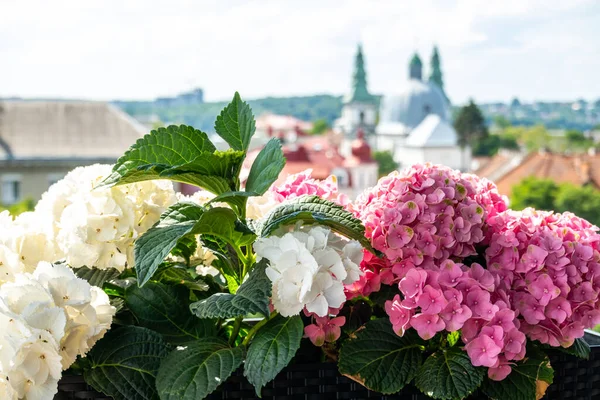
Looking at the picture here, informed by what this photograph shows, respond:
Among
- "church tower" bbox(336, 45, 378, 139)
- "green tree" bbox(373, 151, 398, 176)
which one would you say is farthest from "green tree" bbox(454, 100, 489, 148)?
"church tower" bbox(336, 45, 378, 139)

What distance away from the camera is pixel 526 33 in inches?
1832

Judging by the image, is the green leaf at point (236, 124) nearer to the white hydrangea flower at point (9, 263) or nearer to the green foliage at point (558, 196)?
the white hydrangea flower at point (9, 263)

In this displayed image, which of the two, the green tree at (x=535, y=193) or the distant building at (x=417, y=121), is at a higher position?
the distant building at (x=417, y=121)

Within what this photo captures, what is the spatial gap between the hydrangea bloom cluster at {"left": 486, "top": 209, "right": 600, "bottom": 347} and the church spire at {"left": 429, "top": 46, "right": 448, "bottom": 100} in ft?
155

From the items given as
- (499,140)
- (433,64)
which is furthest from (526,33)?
(499,140)

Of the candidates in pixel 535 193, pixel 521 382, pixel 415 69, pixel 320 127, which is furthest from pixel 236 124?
pixel 415 69

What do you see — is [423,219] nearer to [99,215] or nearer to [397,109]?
[99,215]

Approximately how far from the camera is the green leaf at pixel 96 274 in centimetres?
58

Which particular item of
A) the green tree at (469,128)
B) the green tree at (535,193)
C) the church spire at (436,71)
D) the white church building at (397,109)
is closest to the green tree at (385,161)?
the white church building at (397,109)

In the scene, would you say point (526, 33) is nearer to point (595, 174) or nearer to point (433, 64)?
point (433, 64)

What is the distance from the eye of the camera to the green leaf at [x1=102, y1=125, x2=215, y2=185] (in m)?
0.56

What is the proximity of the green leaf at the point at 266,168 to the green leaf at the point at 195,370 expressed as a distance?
0.37 feet

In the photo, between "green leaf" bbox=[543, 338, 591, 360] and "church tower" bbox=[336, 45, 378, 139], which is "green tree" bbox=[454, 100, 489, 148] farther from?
"green leaf" bbox=[543, 338, 591, 360]

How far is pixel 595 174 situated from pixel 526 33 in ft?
72.9
